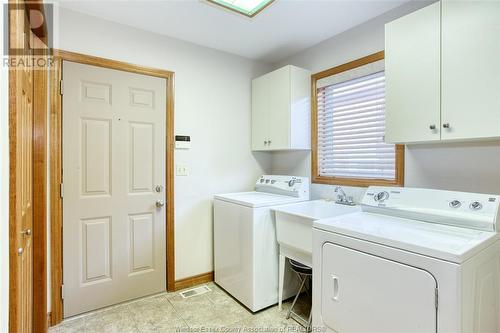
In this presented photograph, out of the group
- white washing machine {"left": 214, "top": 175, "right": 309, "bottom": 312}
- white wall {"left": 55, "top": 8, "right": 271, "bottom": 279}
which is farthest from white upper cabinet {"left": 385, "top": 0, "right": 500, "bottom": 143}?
white wall {"left": 55, "top": 8, "right": 271, "bottom": 279}

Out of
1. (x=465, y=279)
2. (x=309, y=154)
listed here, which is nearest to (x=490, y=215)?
(x=465, y=279)

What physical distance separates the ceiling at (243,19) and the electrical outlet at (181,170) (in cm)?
124

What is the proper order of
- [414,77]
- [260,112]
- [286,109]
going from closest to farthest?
[414,77], [286,109], [260,112]

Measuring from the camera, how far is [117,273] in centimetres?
236

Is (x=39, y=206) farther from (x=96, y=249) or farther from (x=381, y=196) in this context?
(x=381, y=196)

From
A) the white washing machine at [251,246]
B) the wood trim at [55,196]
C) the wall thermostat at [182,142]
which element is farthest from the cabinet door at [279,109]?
the wood trim at [55,196]

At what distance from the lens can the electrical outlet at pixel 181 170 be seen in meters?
2.65

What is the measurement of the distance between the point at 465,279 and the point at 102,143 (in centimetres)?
251

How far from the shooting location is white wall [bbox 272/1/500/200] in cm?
167

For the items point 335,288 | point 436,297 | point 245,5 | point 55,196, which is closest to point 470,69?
point 436,297

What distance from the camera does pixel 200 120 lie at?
2791 millimetres

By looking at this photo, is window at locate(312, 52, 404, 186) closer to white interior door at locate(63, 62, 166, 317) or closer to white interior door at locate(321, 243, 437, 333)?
white interior door at locate(321, 243, 437, 333)

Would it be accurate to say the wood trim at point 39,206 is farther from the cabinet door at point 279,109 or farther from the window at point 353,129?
the window at point 353,129

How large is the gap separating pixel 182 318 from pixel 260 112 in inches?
82.6
